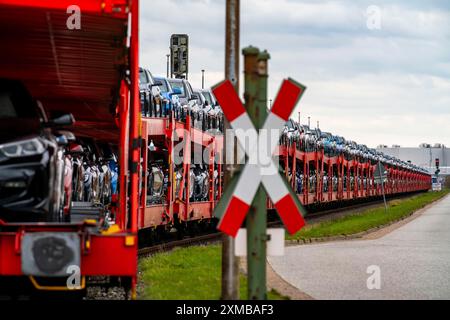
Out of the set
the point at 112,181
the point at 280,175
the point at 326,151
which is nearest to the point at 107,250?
the point at 280,175

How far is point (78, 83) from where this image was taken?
1230 centimetres

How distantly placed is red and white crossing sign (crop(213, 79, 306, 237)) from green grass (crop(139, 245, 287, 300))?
11.7 feet

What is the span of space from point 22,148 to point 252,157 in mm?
2492

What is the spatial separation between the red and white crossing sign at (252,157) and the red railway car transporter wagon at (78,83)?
165 cm

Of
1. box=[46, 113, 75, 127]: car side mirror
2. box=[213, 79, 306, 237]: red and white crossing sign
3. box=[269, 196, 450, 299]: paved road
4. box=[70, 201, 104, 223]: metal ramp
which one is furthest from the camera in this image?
box=[269, 196, 450, 299]: paved road

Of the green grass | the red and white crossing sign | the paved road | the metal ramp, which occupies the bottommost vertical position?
the paved road

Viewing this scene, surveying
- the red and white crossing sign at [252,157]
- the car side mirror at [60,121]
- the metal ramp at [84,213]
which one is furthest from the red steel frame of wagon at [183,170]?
the red and white crossing sign at [252,157]

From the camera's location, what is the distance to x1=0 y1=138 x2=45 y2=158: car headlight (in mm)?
8634

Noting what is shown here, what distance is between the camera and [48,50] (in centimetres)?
1059

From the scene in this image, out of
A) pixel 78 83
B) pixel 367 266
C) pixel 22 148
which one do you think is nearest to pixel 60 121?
pixel 22 148

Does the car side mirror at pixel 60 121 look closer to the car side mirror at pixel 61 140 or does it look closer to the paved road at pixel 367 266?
the car side mirror at pixel 61 140

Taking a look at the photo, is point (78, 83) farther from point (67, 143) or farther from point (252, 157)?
point (252, 157)

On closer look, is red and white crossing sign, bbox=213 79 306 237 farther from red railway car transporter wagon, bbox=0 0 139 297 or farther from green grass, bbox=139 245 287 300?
green grass, bbox=139 245 287 300

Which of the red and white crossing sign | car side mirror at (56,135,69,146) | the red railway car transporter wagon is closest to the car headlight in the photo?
the red railway car transporter wagon
